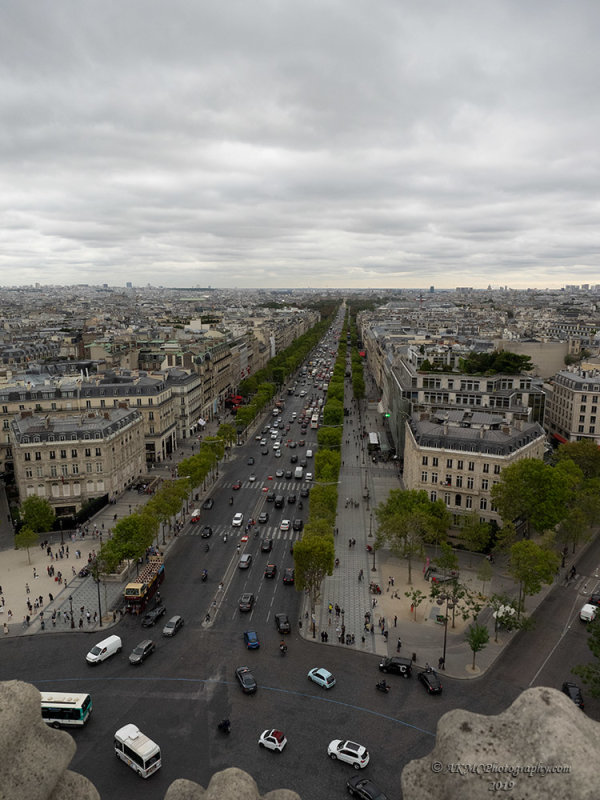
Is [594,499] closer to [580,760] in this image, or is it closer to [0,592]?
[580,760]

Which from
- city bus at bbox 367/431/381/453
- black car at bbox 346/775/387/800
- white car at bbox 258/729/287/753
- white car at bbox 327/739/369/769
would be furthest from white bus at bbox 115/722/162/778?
city bus at bbox 367/431/381/453

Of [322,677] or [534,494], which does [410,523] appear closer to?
[534,494]

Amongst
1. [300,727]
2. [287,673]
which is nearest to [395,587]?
[287,673]

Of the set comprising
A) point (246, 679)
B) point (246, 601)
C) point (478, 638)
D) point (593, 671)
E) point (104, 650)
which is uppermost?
point (593, 671)

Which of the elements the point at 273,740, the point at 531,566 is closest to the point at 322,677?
the point at 273,740

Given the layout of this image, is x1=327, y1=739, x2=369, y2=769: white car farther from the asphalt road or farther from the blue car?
the blue car
